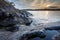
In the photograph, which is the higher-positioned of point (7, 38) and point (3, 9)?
point (3, 9)

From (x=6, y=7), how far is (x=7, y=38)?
48 cm

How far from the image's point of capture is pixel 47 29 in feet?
4.87

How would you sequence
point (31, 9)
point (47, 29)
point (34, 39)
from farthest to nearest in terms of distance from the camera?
point (31, 9), point (47, 29), point (34, 39)

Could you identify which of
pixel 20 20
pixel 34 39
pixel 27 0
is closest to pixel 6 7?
pixel 20 20

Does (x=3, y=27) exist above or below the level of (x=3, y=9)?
below

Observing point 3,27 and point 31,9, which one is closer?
point 3,27

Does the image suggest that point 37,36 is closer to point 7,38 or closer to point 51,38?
point 51,38

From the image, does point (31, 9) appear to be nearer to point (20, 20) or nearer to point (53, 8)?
point (53, 8)

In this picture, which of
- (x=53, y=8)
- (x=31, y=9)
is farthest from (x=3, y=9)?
(x=53, y=8)

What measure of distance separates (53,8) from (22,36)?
152 centimetres

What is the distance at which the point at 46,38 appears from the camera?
1.29 m

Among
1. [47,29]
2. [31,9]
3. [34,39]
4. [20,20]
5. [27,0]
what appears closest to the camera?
[34,39]

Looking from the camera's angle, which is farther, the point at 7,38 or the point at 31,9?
the point at 31,9

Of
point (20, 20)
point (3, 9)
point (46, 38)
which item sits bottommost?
point (46, 38)
